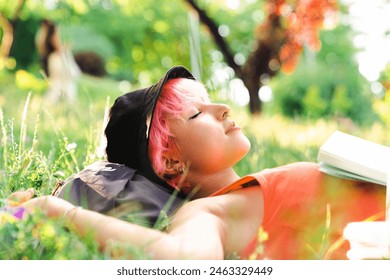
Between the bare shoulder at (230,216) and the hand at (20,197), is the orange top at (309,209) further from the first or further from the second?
the hand at (20,197)

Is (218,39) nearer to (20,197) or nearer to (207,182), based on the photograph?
(207,182)

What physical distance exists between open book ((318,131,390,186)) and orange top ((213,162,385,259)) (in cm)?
3

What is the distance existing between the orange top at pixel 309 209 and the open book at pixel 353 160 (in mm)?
25

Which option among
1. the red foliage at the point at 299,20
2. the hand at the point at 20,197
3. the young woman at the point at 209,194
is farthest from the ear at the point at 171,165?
the red foliage at the point at 299,20

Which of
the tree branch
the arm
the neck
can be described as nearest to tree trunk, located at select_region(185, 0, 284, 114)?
the tree branch

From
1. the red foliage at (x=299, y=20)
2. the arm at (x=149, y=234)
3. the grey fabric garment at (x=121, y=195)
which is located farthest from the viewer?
the red foliage at (x=299, y=20)

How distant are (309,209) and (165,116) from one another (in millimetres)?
345

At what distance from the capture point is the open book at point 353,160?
1.17 m

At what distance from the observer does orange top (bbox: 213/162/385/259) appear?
3.91 feet

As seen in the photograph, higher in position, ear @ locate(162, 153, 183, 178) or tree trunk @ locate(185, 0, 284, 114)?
ear @ locate(162, 153, 183, 178)

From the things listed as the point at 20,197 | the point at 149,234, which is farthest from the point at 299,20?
the point at 149,234

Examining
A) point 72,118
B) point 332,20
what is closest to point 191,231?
point 72,118

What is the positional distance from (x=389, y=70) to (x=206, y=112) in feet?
21.9

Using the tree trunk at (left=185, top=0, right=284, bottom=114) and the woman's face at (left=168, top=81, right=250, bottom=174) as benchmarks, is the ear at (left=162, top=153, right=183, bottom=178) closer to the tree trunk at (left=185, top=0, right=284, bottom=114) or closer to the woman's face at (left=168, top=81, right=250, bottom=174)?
the woman's face at (left=168, top=81, right=250, bottom=174)
